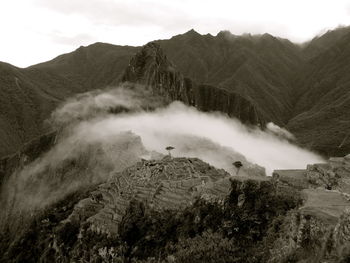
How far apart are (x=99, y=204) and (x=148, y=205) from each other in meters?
14.6

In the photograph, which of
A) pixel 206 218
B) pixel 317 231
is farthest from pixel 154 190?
pixel 317 231

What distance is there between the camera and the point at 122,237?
52719 mm

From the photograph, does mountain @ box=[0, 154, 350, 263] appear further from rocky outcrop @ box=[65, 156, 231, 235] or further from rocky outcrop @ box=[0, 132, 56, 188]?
rocky outcrop @ box=[0, 132, 56, 188]

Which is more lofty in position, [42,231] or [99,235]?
[99,235]

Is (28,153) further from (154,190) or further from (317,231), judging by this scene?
(317,231)

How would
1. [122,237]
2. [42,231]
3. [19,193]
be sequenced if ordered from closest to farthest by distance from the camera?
[122,237]
[42,231]
[19,193]

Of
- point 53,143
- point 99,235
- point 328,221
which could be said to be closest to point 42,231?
point 99,235

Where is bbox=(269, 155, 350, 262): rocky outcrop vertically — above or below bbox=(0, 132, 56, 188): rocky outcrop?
above

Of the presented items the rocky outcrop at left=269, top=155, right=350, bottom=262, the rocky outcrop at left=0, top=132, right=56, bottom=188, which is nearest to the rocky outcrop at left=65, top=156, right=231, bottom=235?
the rocky outcrop at left=269, top=155, right=350, bottom=262

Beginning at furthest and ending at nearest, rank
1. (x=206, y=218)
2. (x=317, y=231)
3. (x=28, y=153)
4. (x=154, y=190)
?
(x=28, y=153), (x=154, y=190), (x=206, y=218), (x=317, y=231)

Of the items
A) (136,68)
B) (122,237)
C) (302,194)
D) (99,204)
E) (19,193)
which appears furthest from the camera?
(136,68)

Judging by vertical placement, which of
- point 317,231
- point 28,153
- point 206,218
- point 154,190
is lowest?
point 28,153

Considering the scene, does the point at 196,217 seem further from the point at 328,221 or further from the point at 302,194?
the point at 328,221

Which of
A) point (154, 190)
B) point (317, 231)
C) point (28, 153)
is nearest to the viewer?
point (317, 231)
